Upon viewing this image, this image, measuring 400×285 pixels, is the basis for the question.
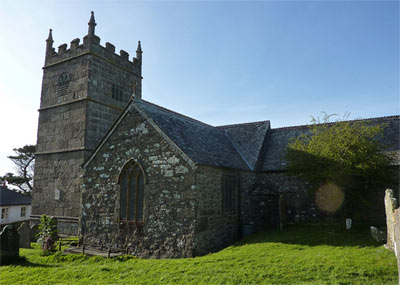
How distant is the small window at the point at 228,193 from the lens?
49.9 ft

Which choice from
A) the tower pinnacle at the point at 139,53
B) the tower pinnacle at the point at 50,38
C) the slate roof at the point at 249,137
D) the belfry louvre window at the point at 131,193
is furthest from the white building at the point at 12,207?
the slate roof at the point at 249,137

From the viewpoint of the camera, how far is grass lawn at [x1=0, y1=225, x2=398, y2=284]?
831 centimetres

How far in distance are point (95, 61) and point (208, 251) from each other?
15927 mm

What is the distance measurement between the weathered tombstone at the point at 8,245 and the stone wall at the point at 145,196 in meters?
3.61

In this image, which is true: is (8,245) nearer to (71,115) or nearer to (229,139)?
(71,115)

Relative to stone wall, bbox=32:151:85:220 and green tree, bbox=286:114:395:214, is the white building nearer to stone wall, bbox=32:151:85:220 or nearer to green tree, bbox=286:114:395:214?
stone wall, bbox=32:151:85:220

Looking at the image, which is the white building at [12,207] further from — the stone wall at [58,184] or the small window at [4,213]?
the stone wall at [58,184]

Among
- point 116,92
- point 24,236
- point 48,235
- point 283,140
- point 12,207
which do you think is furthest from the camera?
point 12,207

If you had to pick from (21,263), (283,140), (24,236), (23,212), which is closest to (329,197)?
(283,140)

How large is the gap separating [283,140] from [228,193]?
7.08 meters

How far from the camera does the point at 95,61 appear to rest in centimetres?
2194

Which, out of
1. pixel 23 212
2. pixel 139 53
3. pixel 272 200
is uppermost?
pixel 139 53

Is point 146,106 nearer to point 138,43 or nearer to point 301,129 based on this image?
point 301,129

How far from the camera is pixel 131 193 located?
48.4 ft
